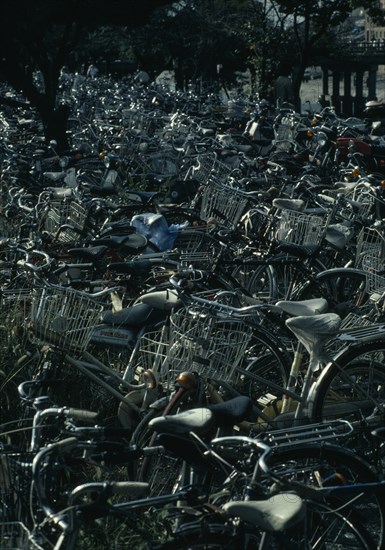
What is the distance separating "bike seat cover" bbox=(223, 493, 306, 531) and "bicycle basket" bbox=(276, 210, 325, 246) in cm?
460

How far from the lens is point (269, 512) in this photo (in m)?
3.09

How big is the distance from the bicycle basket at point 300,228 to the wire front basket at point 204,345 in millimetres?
2793

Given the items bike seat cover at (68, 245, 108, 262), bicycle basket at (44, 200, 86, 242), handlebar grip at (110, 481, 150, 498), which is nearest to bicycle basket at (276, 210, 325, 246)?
bike seat cover at (68, 245, 108, 262)

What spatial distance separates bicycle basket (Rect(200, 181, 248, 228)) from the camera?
9000 millimetres

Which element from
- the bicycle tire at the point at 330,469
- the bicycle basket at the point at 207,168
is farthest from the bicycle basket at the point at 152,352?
the bicycle basket at the point at 207,168

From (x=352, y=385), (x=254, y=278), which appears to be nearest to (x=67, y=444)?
(x=352, y=385)

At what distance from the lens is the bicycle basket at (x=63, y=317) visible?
516cm

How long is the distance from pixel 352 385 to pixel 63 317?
1.46 m

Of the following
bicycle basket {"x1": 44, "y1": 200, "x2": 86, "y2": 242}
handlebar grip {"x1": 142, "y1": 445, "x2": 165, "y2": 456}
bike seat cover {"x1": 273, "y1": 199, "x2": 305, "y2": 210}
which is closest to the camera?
handlebar grip {"x1": 142, "y1": 445, "x2": 165, "y2": 456}

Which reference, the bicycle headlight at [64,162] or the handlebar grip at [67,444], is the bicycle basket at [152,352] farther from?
the bicycle headlight at [64,162]

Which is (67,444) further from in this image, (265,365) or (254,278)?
(254,278)

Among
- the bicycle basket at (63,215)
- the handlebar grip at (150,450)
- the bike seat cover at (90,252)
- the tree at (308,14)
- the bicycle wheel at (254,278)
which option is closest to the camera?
the handlebar grip at (150,450)

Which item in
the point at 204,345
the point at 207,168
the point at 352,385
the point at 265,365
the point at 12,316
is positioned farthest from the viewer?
the point at 207,168

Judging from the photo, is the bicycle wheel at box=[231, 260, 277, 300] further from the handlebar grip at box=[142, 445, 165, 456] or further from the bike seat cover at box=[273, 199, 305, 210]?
the handlebar grip at box=[142, 445, 165, 456]
